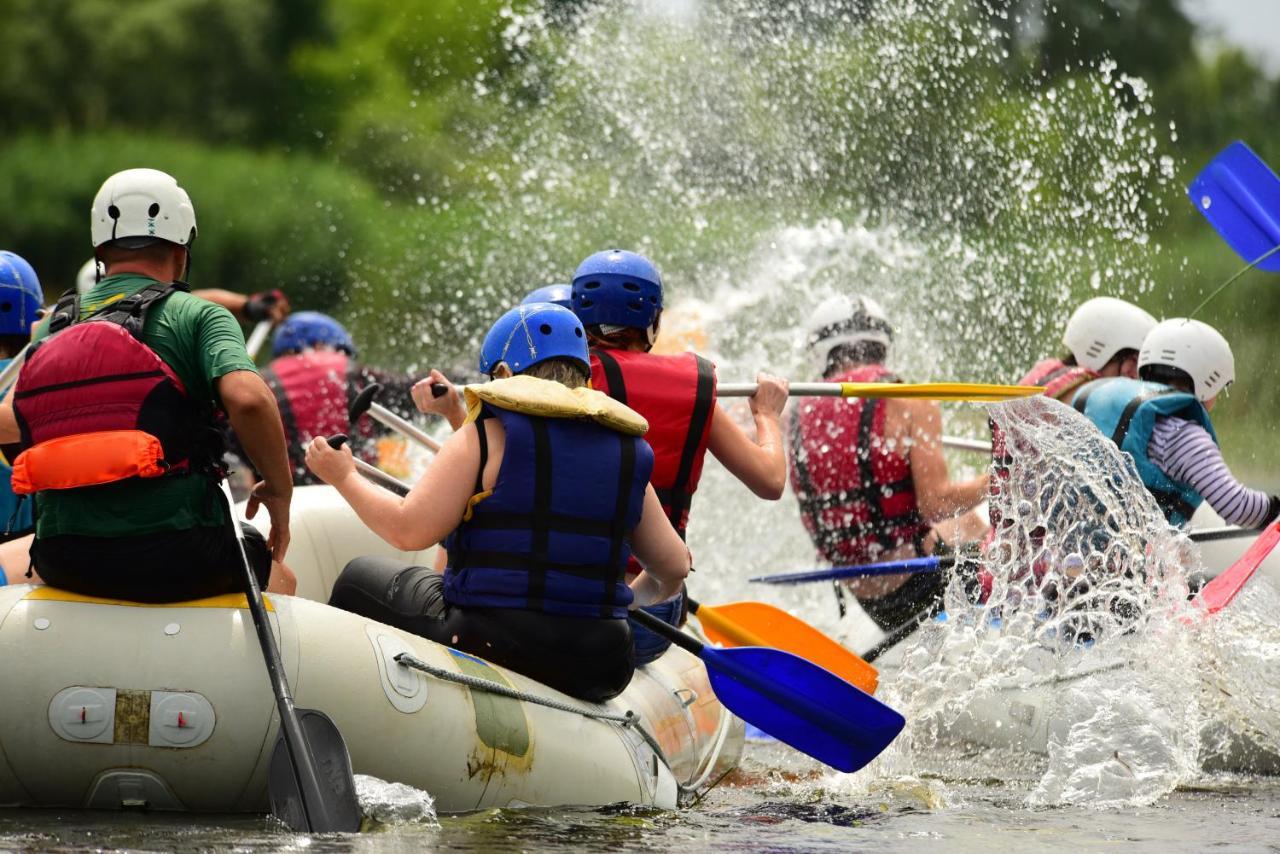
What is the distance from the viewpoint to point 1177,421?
269 inches

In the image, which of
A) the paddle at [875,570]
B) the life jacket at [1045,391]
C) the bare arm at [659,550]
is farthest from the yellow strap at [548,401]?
the paddle at [875,570]

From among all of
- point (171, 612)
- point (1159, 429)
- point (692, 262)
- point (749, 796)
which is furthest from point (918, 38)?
point (171, 612)

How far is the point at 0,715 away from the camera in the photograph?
4.31m

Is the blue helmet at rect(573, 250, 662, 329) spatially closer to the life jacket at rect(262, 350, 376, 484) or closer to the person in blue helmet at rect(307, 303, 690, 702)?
the person in blue helmet at rect(307, 303, 690, 702)

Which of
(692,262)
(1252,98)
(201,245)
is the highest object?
(1252,98)

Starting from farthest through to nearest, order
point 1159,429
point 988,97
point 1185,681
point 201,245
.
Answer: point 201,245 → point 988,97 → point 1159,429 → point 1185,681

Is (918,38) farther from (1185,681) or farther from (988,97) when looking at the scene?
(1185,681)

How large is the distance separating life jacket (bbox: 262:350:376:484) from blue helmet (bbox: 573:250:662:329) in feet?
12.3

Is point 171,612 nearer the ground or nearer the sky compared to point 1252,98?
nearer the ground

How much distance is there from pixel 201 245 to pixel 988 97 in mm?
10606

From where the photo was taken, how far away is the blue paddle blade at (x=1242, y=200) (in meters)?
7.88

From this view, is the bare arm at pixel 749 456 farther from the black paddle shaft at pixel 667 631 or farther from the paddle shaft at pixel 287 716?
the paddle shaft at pixel 287 716

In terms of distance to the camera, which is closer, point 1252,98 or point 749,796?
point 749,796

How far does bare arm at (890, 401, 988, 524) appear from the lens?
301 inches
